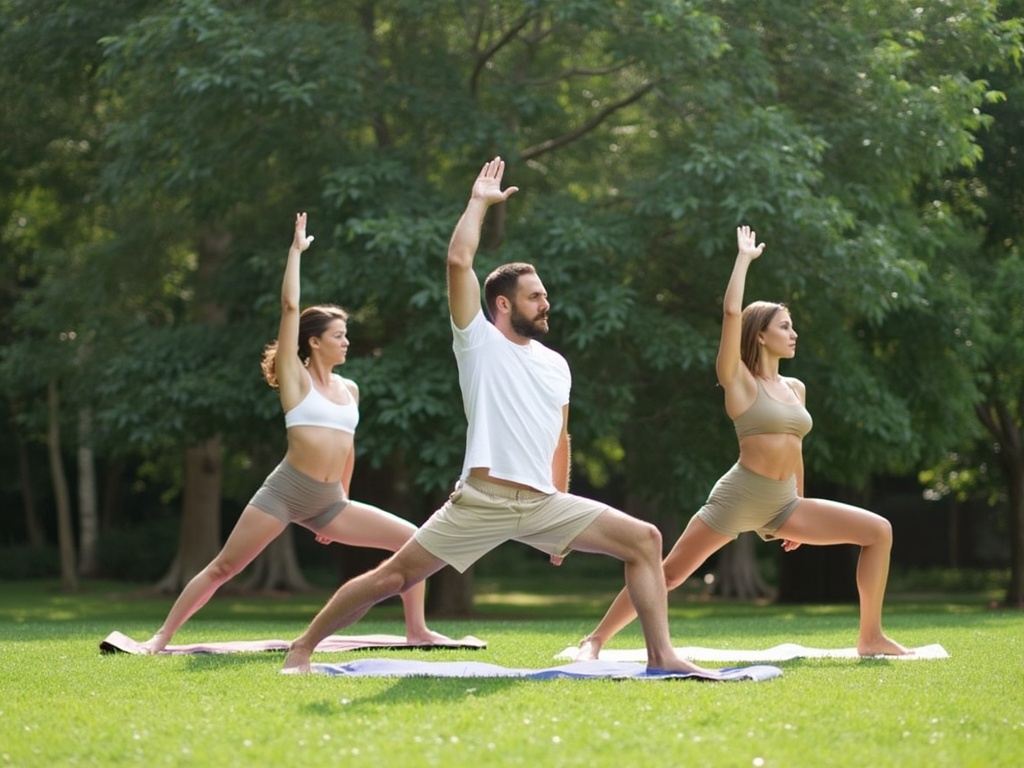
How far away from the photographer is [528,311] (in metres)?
7.71

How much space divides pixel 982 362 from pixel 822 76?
4184mm

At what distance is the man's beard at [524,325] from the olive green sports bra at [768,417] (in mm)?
1938

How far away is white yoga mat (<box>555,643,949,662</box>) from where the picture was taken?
30.7 feet

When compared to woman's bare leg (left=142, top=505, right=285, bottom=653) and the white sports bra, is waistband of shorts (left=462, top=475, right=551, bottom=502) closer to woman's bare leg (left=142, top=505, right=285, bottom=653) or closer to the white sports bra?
the white sports bra

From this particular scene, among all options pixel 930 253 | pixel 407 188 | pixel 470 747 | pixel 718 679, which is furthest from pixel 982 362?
pixel 470 747

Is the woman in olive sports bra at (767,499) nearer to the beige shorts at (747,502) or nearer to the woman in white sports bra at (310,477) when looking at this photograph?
the beige shorts at (747,502)

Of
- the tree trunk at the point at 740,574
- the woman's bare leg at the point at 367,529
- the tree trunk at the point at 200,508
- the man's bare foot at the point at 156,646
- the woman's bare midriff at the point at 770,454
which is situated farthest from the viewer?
the tree trunk at the point at 740,574

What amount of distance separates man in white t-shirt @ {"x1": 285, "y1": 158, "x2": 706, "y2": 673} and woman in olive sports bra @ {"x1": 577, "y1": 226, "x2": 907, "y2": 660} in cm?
152

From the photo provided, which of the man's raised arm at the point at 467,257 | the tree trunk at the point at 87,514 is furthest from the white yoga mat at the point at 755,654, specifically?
the tree trunk at the point at 87,514

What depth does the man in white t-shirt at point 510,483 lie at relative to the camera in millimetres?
7582

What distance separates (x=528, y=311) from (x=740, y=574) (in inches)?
943

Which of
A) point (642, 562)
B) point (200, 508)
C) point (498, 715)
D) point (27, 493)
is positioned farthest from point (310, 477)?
point (27, 493)

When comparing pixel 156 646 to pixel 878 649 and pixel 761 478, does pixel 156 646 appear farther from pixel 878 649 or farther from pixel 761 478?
pixel 878 649

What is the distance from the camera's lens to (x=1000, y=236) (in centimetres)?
2161
